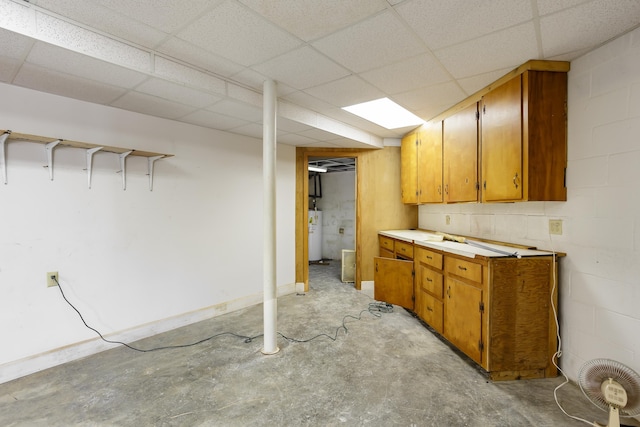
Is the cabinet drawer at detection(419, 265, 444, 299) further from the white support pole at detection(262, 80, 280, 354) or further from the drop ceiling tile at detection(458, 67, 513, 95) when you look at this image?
the drop ceiling tile at detection(458, 67, 513, 95)

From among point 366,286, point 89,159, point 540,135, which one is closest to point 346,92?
point 540,135

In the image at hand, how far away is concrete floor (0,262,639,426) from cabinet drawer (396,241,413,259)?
3.02ft

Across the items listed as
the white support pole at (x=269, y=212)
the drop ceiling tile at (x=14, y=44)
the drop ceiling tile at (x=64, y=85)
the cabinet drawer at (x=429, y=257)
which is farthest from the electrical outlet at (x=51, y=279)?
the cabinet drawer at (x=429, y=257)

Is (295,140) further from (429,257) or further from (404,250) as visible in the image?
(429,257)

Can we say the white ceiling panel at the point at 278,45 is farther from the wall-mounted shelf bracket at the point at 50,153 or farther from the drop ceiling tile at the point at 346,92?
the wall-mounted shelf bracket at the point at 50,153

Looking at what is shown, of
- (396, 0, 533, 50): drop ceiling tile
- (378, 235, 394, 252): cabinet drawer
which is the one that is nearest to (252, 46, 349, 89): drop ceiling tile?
(396, 0, 533, 50): drop ceiling tile

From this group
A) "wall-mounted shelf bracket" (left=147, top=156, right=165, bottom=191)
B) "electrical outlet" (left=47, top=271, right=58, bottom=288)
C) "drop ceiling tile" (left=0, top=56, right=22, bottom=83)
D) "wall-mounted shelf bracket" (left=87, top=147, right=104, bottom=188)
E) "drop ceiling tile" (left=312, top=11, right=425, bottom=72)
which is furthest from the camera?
"wall-mounted shelf bracket" (left=147, top=156, right=165, bottom=191)

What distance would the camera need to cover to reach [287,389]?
1.95 meters

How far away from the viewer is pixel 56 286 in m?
2.27

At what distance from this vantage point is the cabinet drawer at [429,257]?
2.70m

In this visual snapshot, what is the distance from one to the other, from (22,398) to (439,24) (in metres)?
3.58

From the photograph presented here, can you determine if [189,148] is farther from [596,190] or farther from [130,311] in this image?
[596,190]

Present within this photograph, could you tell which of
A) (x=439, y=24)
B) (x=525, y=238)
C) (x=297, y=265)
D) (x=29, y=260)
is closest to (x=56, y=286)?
(x=29, y=260)

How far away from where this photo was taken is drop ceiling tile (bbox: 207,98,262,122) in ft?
8.38
